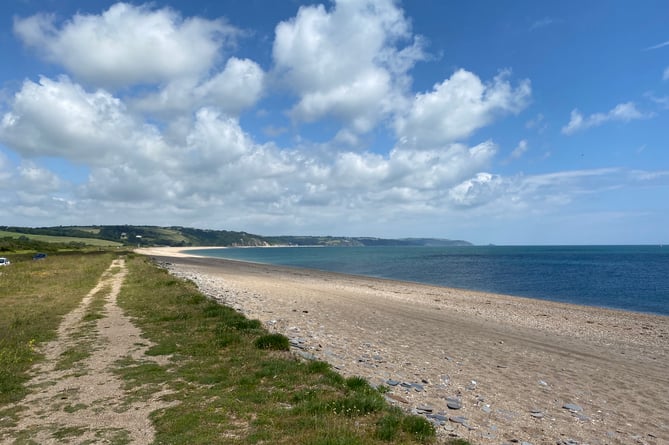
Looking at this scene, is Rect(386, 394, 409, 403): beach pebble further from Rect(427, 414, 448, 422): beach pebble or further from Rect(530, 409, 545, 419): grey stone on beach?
Rect(530, 409, 545, 419): grey stone on beach

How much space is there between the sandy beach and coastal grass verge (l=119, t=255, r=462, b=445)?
123 centimetres

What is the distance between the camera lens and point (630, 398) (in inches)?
508

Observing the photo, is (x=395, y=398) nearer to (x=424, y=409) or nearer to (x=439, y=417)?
(x=424, y=409)

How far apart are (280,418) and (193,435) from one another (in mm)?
1615

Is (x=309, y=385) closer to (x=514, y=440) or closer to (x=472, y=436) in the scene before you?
(x=472, y=436)

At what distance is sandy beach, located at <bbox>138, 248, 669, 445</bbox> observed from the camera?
9766mm

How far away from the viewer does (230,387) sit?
978cm

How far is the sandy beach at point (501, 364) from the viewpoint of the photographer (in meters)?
9.77

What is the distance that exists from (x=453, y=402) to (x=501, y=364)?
6348 mm

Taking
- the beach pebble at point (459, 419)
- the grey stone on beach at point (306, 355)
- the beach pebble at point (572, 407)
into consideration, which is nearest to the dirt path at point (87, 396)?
the grey stone on beach at point (306, 355)

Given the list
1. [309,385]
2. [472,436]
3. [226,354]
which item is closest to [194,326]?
[226,354]

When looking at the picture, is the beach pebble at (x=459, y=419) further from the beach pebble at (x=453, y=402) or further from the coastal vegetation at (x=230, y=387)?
the coastal vegetation at (x=230, y=387)

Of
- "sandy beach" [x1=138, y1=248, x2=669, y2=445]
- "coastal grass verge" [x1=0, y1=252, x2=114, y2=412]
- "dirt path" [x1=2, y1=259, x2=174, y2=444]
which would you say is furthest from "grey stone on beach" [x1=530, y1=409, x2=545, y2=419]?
"coastal grass verge" [x1=0, y1=252, x2=114, y2=412]

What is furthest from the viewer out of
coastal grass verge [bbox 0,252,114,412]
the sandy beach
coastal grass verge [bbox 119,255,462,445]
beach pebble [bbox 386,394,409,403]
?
coastal grass verge [bbox 0,252,114,412]
